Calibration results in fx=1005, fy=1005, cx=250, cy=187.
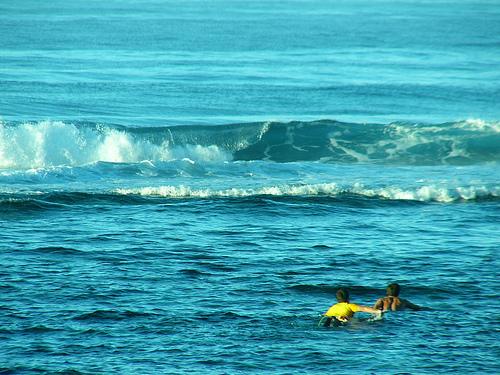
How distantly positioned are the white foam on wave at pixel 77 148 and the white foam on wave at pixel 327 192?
28.7 ft

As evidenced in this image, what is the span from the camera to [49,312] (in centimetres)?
1917

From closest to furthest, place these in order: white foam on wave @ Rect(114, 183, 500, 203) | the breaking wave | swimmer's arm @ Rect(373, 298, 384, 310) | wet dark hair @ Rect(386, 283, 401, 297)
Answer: swimmer's arm @ Rect(373, 298, 384, 310)
wet dark hair @ Rect(386, 283, 401, 297)
white foam on wave @ Rect(114, 183, 500, 203)
the breaking wave

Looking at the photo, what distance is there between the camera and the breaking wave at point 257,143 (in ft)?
132

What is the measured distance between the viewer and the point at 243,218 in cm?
2822

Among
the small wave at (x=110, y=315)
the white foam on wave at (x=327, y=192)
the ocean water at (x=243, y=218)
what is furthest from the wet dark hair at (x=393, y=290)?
the white foam on wave at (x=327, y=192)

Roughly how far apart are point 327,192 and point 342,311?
13030 millimetres

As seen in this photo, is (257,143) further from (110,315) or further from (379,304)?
(110,315)

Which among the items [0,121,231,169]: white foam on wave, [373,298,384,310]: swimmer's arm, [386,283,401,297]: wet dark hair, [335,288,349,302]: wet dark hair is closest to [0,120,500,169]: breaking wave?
[0,121,231,169]: white foam on wave

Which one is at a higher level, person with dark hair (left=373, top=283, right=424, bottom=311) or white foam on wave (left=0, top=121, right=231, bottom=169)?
white foam on wave (left=0, top=121, right=231, bottom=169)

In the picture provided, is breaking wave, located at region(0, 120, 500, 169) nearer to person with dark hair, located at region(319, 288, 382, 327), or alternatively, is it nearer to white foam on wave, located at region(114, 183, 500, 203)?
white foam on wave, located at region(114, 183, 500, 203)

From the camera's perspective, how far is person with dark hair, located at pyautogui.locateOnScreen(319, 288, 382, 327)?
18594 mm

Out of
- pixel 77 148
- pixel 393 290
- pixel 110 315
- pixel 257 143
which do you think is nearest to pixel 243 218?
pixel 393 290

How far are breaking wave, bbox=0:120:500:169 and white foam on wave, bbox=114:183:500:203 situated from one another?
7.93 meters

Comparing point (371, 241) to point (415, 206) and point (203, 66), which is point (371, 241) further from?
point (203, 66)
